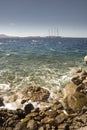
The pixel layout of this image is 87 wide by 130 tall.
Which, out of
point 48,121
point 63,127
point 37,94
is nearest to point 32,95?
point 37,94

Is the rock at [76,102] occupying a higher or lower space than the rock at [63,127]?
higher

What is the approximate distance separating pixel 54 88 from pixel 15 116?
32.0ft

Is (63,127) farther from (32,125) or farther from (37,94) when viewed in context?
(37,94)

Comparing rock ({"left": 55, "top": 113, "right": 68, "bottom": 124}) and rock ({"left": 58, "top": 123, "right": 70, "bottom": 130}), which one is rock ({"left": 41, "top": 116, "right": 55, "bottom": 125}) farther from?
rock ({"left": 58, "top": 123, "right": 70, "bottom": 130})

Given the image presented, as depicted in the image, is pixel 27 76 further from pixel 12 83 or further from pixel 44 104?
pixel 44 104

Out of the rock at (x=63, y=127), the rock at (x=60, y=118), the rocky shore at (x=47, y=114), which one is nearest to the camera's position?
the rock at (x=63, y=127)

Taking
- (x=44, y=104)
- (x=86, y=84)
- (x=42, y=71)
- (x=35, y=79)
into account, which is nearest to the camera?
(x=44, y=104)

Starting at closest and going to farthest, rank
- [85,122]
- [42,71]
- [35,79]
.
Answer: [85,122] < [35,79] < [42,71]

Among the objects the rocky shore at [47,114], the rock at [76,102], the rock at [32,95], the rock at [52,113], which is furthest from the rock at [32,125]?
the rock at [32,95]

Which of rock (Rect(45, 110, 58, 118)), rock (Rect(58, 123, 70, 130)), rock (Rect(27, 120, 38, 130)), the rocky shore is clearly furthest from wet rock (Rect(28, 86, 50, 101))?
rock (Rect(58, 123, 70, 130))

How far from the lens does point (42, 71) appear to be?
3541 cm

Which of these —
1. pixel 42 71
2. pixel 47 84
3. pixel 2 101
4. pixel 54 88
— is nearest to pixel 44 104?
pixel 2 101

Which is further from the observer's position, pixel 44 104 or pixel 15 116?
pixel 44 104

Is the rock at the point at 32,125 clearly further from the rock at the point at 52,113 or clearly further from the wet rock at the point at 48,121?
the rock at the point at 52,113
